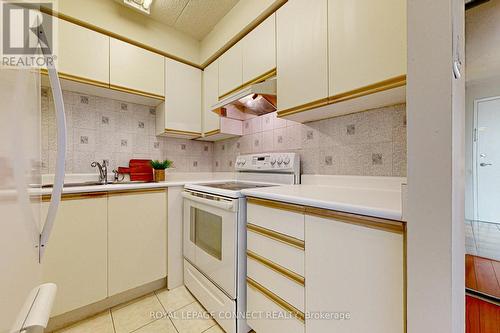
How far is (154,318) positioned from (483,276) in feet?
6.69

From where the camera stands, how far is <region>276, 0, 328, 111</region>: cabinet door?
1.10 m

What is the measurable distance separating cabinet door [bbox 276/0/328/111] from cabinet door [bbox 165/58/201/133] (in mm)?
1046

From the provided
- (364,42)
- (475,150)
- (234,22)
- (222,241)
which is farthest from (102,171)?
(475,150)

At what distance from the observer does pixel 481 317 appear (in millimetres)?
1059

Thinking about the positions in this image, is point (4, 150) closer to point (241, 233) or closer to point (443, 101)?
point (443, 101)

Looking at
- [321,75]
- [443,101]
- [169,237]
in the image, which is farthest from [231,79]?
[443,101]

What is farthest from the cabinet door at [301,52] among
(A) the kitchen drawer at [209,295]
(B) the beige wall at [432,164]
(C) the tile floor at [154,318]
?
(C) the tile floor at [154,318]

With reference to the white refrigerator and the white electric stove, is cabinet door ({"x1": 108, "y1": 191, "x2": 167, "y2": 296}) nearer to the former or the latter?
the white electric stove

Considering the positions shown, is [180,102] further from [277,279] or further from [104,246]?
[277,279]

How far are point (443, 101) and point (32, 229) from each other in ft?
3.30

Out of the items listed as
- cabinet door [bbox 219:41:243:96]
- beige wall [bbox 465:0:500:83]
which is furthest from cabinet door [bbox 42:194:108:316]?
beige wall [bbox 465:0:500:83]

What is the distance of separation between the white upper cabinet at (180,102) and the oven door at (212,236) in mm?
716

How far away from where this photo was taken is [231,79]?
5.68ft

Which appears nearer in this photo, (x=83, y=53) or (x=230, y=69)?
(x=83, y=53)
